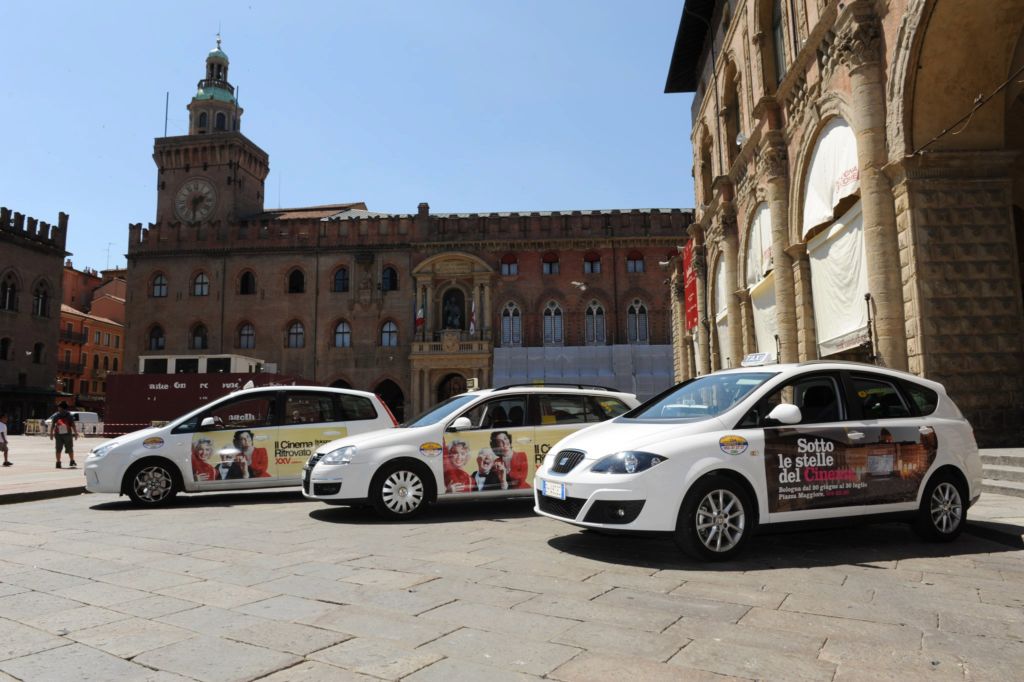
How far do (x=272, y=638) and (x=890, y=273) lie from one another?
1088 cm

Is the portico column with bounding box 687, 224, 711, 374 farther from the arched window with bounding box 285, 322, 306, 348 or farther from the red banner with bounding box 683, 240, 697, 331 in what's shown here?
the arched window with bounding box 285, 322, 306, 348

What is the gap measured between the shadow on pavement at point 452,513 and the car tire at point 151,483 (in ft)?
7.62

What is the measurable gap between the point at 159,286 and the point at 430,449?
4390 cm

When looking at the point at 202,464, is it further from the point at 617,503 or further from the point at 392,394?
the point at 392,394

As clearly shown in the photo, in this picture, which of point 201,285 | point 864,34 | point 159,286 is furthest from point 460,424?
point 159,286

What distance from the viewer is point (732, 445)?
17.2ft

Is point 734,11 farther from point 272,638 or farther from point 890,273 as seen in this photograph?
point 272,638

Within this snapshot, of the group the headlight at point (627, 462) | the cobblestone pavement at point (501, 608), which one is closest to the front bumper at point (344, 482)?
the cobblestone pavement at point (501, 608)

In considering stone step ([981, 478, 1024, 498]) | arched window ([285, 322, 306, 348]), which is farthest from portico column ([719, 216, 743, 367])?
arched window ([285, 322, 306, 348])

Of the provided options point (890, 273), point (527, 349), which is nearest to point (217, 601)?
point (890, 273)

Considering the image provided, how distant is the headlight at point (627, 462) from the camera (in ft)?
16.7

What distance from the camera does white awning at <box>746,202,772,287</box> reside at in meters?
18.2

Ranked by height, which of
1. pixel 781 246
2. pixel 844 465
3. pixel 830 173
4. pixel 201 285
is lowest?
pixel 844 465

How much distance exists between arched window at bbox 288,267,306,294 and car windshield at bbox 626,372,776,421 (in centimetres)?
4033
